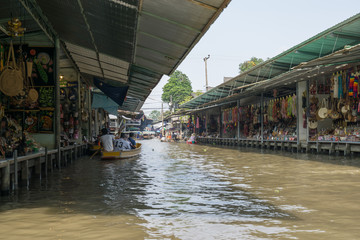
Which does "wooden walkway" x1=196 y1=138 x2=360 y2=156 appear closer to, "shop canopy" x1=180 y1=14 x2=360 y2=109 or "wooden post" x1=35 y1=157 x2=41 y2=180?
"shop canopy" x1=180 y1=14 x2=360 y2=109

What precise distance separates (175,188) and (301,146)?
10.8 m

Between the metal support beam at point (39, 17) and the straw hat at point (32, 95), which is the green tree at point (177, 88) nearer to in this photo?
the metal support beam at point (39, 17)

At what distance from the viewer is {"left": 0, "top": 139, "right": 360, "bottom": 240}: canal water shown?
4527mm

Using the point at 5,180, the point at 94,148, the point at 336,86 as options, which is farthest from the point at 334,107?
the point at 5,180

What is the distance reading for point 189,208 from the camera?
19.3 ft

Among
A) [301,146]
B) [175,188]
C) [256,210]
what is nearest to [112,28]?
[175,188]

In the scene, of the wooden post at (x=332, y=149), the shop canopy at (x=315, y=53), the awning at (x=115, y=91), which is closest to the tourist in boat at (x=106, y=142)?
the awning at (x=115, y=91)

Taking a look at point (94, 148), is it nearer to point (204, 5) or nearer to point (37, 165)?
point (37, 165)

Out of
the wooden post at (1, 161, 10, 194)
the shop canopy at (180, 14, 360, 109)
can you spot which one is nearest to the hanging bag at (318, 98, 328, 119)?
the shop canopy at (180, 14, 360, 109)

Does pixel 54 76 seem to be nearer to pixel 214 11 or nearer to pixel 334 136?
pixel 214 11

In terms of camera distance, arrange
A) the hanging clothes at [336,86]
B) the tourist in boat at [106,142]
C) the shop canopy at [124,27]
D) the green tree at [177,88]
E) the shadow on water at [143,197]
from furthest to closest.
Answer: the green tree at [177,88] < the tourist in boat at [106,142] < the hanging clothes at [336,86] < the shop canopy at [124,27] < the shadow on water at [143,197]

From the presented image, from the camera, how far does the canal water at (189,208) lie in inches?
178

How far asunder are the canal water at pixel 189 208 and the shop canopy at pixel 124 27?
11.7 feet

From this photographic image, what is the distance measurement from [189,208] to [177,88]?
71182mm
